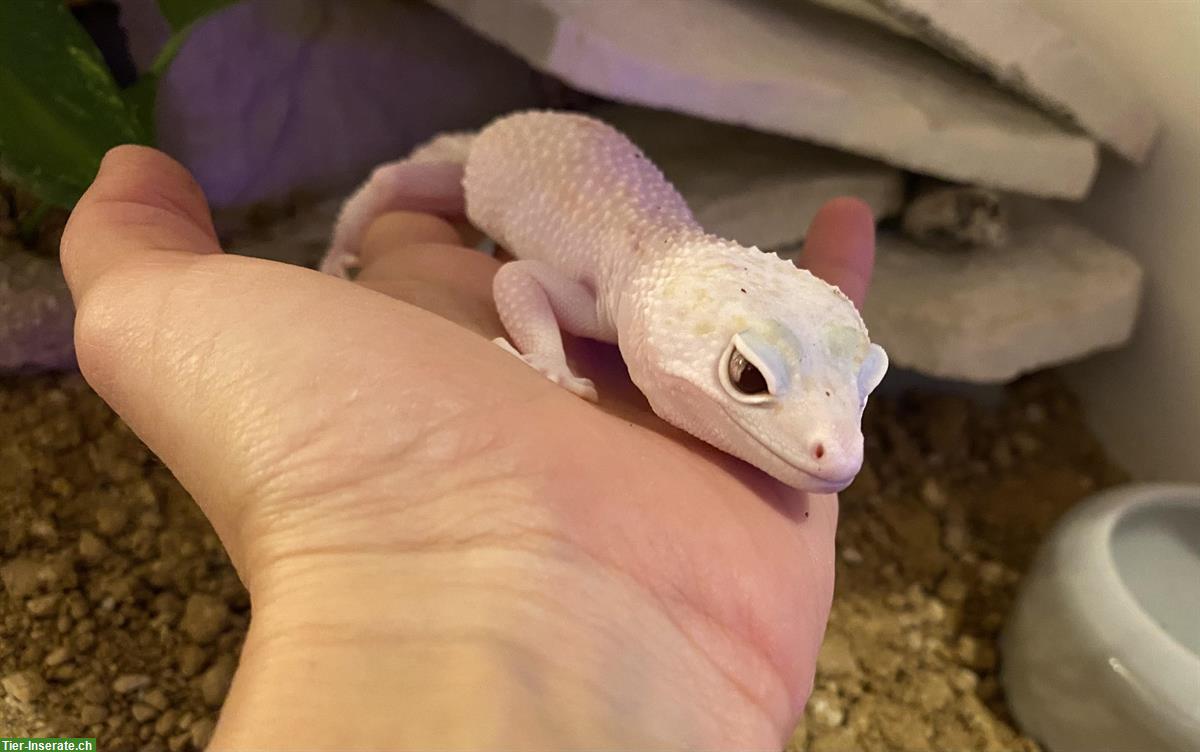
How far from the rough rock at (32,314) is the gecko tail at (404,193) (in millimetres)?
446

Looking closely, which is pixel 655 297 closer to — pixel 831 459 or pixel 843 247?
pixel 831 459

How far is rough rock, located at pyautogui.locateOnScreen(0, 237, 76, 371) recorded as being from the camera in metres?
1.57

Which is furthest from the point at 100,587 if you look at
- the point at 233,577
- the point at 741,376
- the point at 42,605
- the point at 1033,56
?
the point at 1033,56

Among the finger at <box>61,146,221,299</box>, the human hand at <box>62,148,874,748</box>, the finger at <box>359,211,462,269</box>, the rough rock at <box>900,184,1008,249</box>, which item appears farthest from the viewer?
the rough rock at <box>900,184,1008,249</box>

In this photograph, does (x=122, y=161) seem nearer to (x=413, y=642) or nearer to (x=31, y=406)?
(x=31, y=406)

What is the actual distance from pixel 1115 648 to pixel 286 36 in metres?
1.95

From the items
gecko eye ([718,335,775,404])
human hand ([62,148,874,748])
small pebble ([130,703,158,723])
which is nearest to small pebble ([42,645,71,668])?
small pebble ([130,703,158,723])

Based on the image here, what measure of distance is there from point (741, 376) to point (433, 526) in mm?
366

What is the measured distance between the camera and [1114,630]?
4.75 ft

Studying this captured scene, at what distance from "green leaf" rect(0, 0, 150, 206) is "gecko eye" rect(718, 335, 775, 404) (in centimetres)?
105

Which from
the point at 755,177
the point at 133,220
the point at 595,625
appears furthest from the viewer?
the point at 755,177

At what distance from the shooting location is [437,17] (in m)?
2.22

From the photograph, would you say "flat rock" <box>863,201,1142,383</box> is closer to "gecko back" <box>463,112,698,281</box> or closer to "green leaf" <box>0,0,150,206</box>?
"gecko back" <box>463,112,698,281</box>

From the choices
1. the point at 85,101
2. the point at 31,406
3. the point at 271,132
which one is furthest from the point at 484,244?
the point at 31,406
